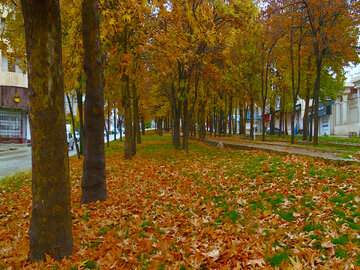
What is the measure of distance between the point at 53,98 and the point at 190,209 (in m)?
3.32

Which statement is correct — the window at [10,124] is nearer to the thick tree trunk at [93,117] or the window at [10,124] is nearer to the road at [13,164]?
the road at [13,164]

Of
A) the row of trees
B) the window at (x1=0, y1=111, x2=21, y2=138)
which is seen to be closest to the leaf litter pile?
the row of trees

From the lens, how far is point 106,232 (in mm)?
4727

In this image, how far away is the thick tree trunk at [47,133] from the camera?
329 cm

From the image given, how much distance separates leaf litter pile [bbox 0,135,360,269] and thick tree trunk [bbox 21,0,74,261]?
1.01 ft

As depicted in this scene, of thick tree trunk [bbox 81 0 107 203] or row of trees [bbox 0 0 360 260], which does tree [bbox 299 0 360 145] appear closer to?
row of trees [bbox 0 0 360 260]

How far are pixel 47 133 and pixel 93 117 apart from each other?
3070mm

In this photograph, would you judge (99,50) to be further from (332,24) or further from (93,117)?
(332,24)

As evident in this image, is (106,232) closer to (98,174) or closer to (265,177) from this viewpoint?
(98,174)

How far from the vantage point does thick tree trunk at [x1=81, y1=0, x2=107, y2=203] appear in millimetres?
6219

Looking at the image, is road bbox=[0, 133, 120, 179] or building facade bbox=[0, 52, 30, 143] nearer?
road bbox=[0, 133, 120, 179]

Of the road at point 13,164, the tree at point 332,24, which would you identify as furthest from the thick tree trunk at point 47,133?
the tree at point 332,24

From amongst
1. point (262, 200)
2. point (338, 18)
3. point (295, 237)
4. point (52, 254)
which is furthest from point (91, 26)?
point (338, 18)

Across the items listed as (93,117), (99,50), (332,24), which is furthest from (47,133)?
(332,24)
